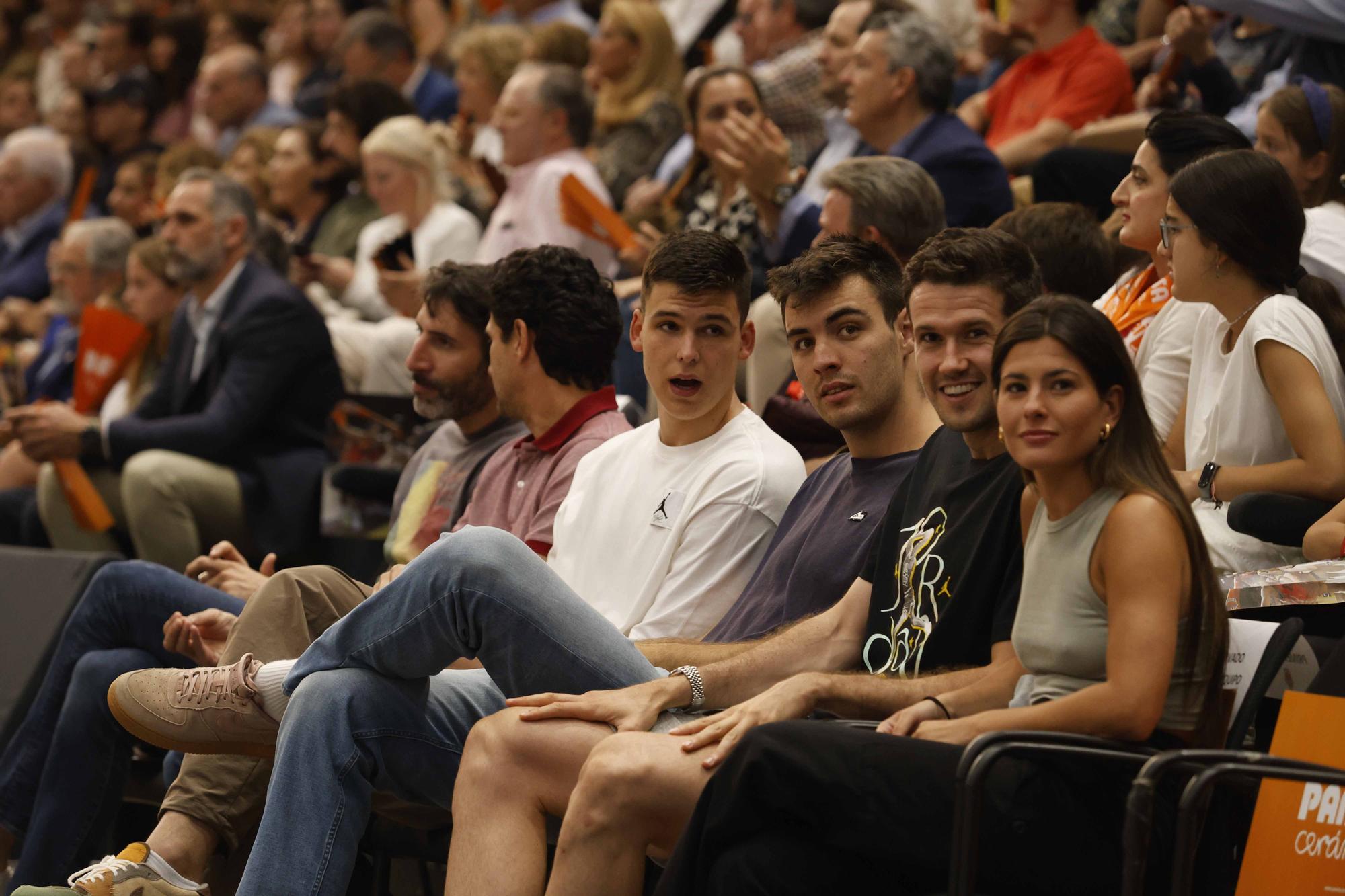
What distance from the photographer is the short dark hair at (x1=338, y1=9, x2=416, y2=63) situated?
8.48m

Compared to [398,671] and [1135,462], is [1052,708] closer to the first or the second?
[1135,462]

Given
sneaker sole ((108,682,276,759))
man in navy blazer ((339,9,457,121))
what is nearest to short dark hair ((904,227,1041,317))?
sneaker sole ((108,682,276,759))

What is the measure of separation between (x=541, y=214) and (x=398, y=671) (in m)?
3.34

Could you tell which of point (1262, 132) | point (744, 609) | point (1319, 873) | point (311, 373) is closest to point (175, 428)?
point (311, 373)

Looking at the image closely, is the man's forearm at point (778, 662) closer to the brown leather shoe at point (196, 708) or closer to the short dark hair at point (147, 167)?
the brown leather shoe at point (196, 708)

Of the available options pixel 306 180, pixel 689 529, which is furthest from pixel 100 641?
pixel 306 180

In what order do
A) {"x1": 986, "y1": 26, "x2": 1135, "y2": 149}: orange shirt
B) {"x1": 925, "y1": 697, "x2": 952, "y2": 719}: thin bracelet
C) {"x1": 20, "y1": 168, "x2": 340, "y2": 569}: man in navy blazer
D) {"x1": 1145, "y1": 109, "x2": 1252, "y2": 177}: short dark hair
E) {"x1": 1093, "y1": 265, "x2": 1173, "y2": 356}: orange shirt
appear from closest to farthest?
{"x1": 925, "y1": 697, "x2": 952, "y2": 719}: thin bracelet, {"x1": 1145, "y1": 109, "x2": 1252, "y2": 177}: short dark hair, {"x1": 1093, "y1": 265, "x2": 1173, "y2": 356}: orange shirt, {"x1": 20, "y1": 168, "x2": 340, "y2": 569}: man in navy blazer, {"x1": 986, "y1": 26, "x2": 1135, "y2": 149}: orange shirt

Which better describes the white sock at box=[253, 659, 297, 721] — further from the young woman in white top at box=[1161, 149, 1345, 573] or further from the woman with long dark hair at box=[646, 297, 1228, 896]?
the young woman in white top at box=[1161, 149, 1345, 573]

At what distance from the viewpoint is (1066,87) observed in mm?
5785

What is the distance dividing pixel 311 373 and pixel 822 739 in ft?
12.3

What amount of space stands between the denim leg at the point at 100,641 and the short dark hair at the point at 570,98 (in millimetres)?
2889

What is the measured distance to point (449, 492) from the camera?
424 centimetres

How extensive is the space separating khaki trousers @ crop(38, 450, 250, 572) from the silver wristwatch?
10.0 ft

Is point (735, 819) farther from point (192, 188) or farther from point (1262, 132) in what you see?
point (192, 188)
